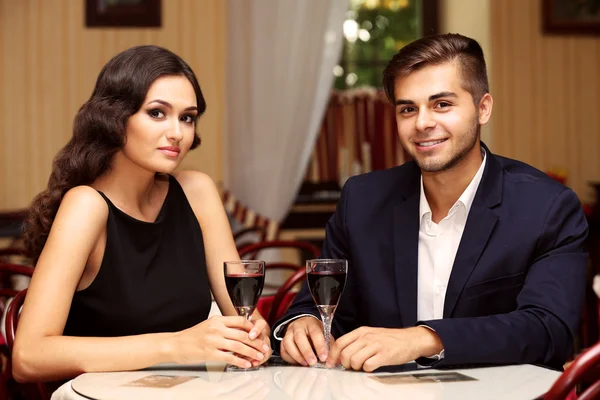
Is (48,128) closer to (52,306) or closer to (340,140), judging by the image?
(340,140)

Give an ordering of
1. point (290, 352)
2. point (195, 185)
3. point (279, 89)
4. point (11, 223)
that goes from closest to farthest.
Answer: point (290, 352) < point (195, 185) < point (11, 223) < point (279, 89)

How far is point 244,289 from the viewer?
5.65ft

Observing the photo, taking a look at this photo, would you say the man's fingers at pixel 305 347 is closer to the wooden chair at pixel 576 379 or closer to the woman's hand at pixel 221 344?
the woman's hand at pixel 221 344

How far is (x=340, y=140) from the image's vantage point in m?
5.97

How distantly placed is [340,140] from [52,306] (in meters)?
4.25

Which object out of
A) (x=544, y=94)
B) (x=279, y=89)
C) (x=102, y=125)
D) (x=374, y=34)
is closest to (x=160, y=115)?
(x=102, y=125)

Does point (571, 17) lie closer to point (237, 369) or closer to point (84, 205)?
point (84, 205)

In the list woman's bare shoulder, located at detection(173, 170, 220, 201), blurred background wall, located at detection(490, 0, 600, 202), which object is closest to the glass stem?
woman's bare shoulder, located at detection(173, 170, 220, 201)

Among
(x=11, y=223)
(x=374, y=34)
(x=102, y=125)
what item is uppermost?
(x=374, y=34)

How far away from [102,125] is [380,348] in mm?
900

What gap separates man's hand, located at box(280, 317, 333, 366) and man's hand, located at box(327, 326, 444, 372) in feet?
0.19

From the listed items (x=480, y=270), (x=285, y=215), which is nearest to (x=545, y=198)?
(x=480, y=270)

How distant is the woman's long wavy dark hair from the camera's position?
6.81 ft

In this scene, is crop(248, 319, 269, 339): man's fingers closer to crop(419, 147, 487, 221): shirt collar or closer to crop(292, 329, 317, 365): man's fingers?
crop(292, 329, 317, 365): man's fingers
